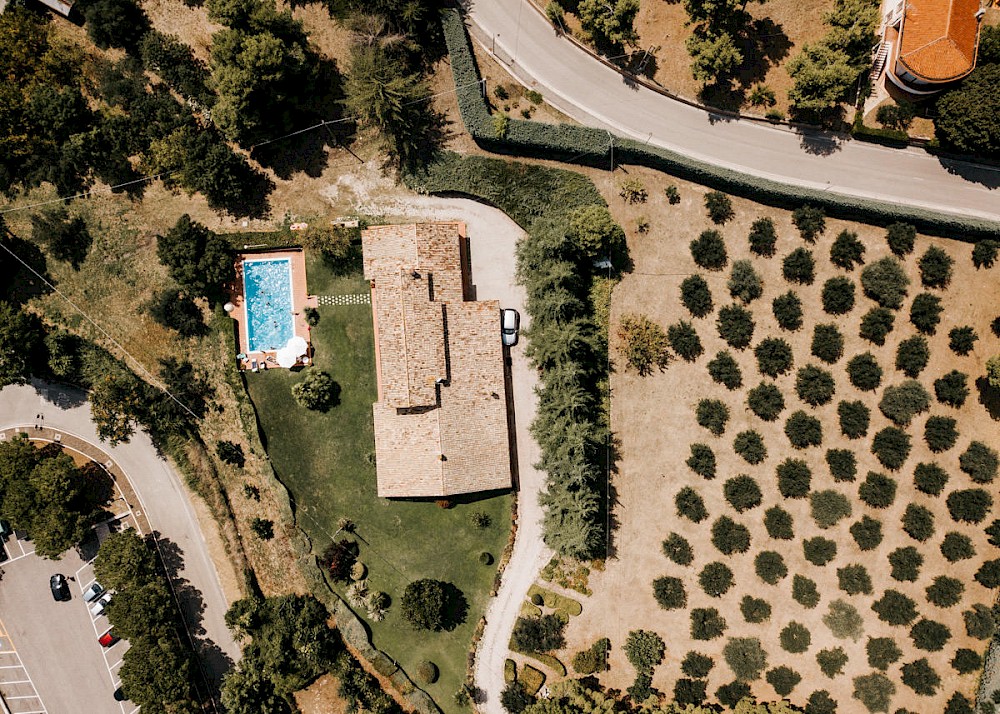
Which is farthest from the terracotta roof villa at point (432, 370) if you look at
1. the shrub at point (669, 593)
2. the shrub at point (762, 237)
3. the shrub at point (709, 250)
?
the shrub at point (762, 237)

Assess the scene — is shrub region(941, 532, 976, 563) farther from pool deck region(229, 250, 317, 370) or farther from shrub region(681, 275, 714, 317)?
pool deck region(229, 250, 317, 370)

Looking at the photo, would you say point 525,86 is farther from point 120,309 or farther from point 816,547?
point 816,547

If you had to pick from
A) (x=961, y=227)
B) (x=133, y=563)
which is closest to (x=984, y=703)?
(x=961, y=227)

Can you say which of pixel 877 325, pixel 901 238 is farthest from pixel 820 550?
pixel 901 238

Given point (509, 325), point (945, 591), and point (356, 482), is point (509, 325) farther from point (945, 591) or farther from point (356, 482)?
point (945, 591)

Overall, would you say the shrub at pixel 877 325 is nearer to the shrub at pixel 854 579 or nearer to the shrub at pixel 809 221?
the shrub at pixel 809 221

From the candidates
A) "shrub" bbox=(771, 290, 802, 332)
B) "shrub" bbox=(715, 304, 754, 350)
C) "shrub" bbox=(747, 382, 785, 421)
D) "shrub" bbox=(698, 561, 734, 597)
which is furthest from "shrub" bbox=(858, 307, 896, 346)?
"shrub" bbox=(698, 561, 734, 597)
